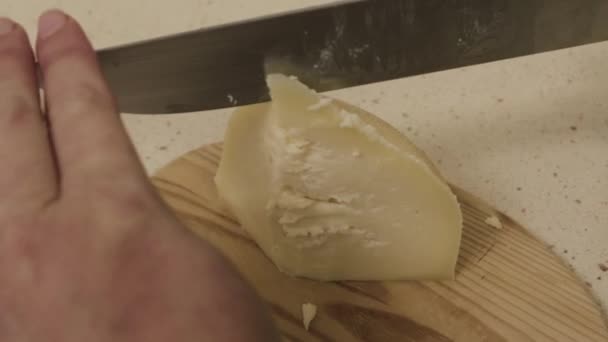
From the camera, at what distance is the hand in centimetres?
41

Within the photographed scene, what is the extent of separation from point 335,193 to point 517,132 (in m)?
0.36

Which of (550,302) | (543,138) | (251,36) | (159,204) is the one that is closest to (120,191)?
(159,204)

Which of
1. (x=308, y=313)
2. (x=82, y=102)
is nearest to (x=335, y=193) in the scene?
(x=308, y=313)

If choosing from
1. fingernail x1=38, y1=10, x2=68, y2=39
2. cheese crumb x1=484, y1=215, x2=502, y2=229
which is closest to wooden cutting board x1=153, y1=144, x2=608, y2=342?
cheese crumb x1=484, y1=215, x2=502, y2=229

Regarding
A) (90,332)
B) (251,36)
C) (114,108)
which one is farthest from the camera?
(251,36)

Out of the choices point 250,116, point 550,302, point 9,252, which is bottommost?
point 550,302

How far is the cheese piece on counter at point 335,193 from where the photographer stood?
739 millimetres

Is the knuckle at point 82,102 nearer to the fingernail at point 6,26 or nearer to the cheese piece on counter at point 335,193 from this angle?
the fingernail at point 6,26

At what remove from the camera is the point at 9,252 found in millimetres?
444

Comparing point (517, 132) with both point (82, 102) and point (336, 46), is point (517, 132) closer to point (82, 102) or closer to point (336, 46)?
point (336, 46)

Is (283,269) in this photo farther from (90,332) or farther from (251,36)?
(90,332)

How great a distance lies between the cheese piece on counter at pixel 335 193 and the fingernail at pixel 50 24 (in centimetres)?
22

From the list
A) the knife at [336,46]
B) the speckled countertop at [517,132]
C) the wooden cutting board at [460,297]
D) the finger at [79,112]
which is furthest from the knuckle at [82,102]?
the speckled countertop at [517,132]

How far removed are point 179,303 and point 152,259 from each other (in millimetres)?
33
